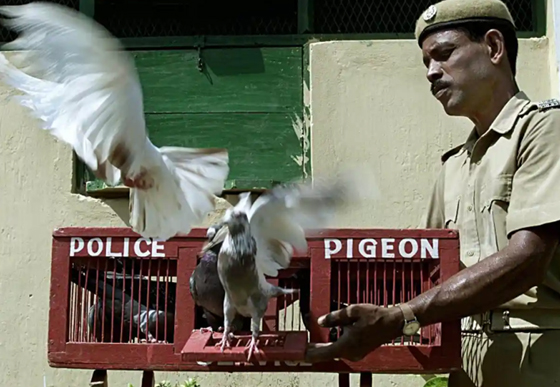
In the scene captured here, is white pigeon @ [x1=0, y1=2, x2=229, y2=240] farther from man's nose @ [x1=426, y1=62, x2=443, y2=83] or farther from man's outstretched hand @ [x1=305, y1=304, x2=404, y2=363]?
man's nose @ [x1=426, y1=62, x2=443, y2=83]

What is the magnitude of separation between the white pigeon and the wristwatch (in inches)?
25.4

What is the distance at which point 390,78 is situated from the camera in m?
4.16

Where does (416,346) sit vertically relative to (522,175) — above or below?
below

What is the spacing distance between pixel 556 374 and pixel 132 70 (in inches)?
51.5

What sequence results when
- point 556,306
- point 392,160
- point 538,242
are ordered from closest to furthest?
point 538,242
point 556,306
point 392,160

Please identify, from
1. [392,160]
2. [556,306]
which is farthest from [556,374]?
[392,160]

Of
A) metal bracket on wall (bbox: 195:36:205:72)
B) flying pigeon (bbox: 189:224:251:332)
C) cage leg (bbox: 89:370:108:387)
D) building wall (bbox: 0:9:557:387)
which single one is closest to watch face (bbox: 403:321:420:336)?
flying pigeon (bbox: 189:224:251:332)

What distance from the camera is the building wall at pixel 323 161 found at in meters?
4.04

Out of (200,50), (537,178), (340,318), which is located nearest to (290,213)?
(340,318)

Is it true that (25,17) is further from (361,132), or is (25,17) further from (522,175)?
(361,132)

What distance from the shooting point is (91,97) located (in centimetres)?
237

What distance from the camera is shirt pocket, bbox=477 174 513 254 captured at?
7.52 ft

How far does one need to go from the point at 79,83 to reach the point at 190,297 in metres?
0.62

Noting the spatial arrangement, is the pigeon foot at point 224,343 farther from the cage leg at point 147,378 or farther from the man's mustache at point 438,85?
the man's mustache at point 438,85
